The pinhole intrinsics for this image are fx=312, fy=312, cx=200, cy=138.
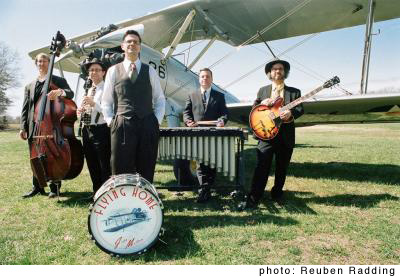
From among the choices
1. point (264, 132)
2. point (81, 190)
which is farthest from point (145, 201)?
point (81, 190)

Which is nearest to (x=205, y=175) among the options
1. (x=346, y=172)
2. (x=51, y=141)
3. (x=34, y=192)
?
(x=51, y=141)

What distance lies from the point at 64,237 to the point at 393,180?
17.4ft

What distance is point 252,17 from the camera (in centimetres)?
714

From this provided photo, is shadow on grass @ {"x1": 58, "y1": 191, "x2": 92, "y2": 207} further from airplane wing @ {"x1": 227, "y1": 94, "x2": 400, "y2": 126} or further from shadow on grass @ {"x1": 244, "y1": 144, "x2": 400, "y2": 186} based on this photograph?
airplane wing @ {"x1": 227, "y1": 94, "x2": 400, "y2": 126}

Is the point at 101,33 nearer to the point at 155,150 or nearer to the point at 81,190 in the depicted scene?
the point at 81,190

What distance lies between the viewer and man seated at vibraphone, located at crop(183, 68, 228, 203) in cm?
420

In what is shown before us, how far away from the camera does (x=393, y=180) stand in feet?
17.9

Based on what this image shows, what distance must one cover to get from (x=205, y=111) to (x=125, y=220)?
223cm

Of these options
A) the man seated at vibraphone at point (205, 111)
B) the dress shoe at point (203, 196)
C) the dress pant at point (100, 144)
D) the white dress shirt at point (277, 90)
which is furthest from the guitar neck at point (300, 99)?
the dress pant at point (100, 144)

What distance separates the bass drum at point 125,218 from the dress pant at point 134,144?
0.42m

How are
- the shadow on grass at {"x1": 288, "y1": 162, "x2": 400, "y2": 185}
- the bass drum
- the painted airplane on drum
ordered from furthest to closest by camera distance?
the painted airplane on drum < the shadow on grass at {"x1": 288, "y1": 162, "x2": 400, "y2": 185} < the bass drum

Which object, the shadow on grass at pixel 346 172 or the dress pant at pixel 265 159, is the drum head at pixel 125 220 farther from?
the shadow on grass at pixel 346 172

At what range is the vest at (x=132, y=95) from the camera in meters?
2.84

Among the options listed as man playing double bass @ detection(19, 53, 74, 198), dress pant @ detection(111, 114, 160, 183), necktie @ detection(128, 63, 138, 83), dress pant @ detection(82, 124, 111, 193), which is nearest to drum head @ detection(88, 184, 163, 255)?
dress pant @ detection(111, 114, 160, 183)
